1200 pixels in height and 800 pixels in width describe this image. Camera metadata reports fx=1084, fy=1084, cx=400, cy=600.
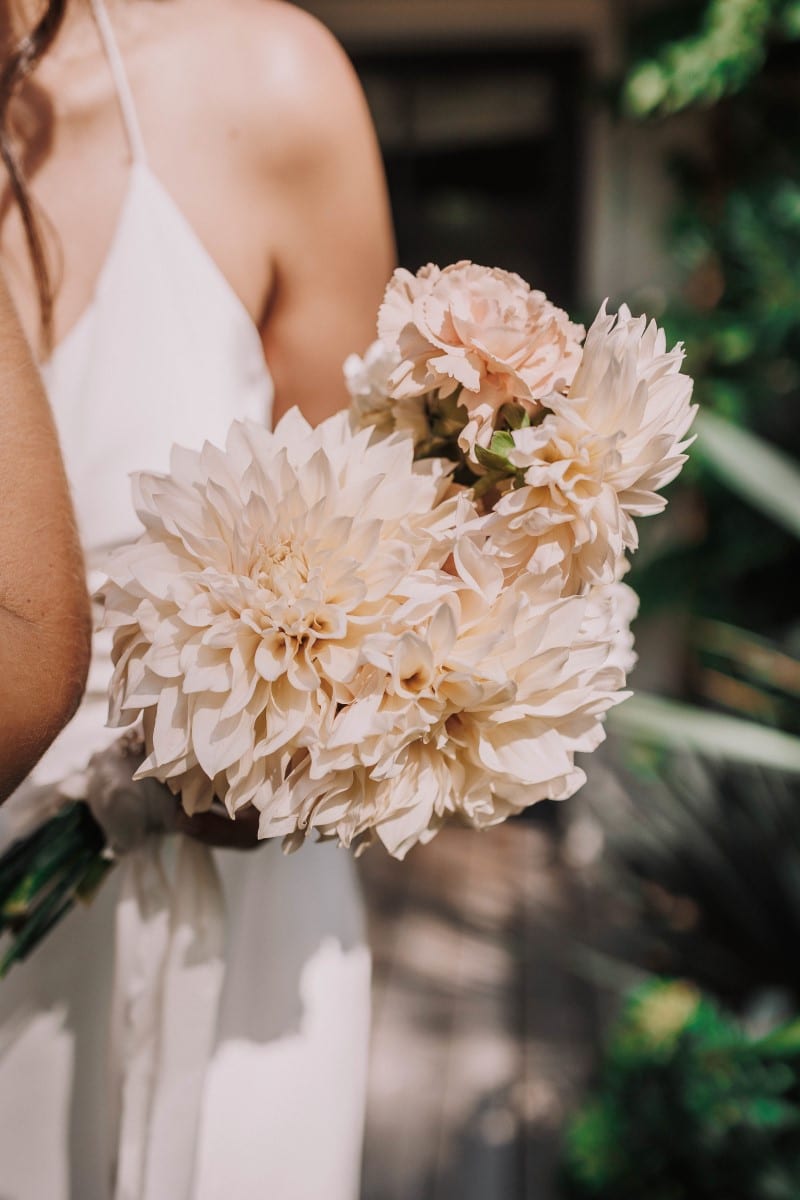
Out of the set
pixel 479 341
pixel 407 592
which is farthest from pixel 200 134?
pixel 407 592

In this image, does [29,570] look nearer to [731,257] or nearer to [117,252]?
[117,252]

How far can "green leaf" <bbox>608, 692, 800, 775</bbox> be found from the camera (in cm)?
202

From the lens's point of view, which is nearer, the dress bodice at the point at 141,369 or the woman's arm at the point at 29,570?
the woman's arm at the point at 29,570

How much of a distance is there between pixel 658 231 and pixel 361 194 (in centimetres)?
314

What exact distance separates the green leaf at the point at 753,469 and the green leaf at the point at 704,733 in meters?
0.46

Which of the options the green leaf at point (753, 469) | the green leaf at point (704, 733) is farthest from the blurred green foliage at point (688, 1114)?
the green leaf at point (753, 469)

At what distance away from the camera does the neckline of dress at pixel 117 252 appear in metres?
0.90

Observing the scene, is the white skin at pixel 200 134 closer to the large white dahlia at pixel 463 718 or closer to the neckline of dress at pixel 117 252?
the neckline of dress at pixel 117 252

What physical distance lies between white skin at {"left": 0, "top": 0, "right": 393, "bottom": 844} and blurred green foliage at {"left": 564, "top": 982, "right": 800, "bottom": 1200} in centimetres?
166

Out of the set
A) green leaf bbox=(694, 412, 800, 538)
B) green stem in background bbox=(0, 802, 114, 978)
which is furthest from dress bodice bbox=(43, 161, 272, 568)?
green leaf bbox=(694, 412, 800, 538)

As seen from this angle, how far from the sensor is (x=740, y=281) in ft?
11.0

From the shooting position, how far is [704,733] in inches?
81.6

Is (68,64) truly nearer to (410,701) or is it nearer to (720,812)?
(410,701)

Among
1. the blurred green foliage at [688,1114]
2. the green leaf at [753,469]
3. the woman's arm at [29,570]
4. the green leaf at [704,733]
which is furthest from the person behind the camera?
the green leaf at [753,469]
